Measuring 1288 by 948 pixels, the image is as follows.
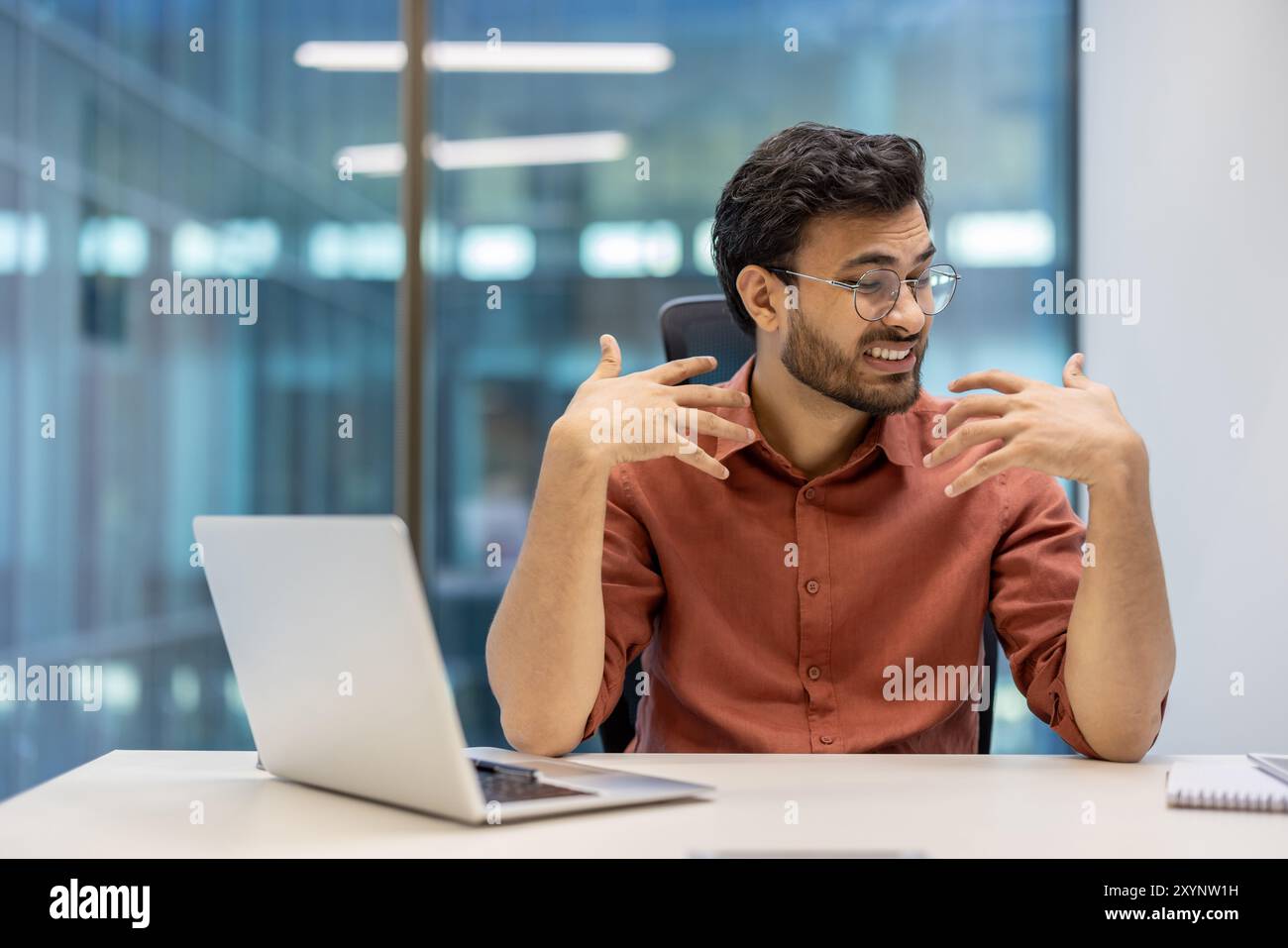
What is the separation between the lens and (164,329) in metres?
2.94

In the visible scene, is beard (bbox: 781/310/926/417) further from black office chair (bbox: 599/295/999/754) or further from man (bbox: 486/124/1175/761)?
black office chair (bbox: 599/295/999/754)

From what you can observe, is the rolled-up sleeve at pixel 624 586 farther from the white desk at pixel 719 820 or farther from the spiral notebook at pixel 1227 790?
the spiral notebook at pixel 1227 790

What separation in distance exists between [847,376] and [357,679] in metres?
0.89

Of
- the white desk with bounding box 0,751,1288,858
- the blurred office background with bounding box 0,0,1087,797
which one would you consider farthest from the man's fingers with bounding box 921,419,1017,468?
the blurred office background with bounding box 0,0,1087,797

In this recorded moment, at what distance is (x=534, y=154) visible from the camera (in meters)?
3.04

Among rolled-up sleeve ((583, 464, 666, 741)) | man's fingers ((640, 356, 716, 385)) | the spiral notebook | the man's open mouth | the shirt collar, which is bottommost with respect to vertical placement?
the spiral notebook

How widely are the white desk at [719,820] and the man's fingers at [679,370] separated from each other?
1.50ft

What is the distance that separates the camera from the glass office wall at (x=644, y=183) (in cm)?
297

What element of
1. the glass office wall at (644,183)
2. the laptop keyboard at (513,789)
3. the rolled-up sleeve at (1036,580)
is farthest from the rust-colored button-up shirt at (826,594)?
the glass office wall at (644,183)

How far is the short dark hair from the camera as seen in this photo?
1.64m

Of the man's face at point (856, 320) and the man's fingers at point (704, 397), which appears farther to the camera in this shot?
the man's face at point (856, 320)

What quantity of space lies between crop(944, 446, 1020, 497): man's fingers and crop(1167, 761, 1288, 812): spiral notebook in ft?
1.16
